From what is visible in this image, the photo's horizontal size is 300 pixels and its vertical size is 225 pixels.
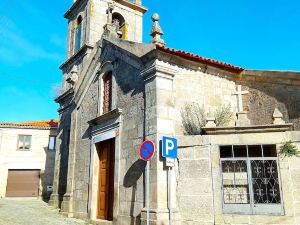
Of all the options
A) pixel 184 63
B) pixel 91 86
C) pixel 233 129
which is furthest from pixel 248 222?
pixel 91 86

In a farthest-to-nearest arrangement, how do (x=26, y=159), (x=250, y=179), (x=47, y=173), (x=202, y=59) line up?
(x=47, y=173)
(x=26, y=159)
(x=202, y=59)
(x=250, y=179)

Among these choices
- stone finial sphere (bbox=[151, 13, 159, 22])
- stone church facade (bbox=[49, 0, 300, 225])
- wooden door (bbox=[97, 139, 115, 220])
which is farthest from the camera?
wooden door (bbox=[97, 139, 115, 220])

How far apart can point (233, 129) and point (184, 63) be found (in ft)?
8.62

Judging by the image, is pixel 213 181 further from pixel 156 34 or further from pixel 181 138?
pixel 156 34

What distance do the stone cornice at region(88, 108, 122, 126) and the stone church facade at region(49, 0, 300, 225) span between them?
4cm

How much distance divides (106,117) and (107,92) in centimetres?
120

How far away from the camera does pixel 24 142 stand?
80.3ft

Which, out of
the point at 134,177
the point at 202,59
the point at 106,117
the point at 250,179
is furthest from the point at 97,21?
the point at 250,179

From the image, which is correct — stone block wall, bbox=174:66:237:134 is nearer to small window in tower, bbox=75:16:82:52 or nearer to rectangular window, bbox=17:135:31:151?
small window in tower, bbox=75:16:82:52

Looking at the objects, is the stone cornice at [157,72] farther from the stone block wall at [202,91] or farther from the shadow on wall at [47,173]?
the shadow on wall at [47,173]

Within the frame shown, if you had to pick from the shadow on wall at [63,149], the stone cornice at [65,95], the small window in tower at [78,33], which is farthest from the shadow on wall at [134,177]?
the small window in tower at [78,33]

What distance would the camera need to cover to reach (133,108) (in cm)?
890

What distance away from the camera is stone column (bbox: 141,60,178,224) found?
7277mm

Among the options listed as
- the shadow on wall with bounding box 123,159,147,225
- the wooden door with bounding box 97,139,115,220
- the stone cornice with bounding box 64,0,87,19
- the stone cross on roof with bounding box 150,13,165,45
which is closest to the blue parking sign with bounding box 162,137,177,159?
the shadow on wall with bounding box 123,159,147,225
